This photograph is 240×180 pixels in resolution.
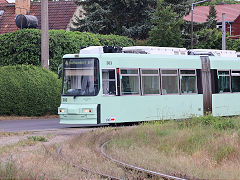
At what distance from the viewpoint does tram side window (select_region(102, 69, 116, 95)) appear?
20.6 m

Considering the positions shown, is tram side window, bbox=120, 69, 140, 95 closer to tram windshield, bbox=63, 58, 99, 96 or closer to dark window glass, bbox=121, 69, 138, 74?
dark window glass, bbox=121, 69, 138, 74

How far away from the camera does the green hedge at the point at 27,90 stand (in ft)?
87.6

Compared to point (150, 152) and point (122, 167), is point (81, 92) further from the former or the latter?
point (122, 167)

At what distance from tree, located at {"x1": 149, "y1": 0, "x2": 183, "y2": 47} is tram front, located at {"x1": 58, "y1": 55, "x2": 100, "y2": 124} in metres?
14.9

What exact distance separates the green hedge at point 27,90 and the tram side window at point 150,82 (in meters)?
7.12

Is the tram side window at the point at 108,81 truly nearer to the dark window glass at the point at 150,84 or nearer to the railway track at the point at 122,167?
the dark window glass at the point at 150,84

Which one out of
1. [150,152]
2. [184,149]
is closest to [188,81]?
[184,149]

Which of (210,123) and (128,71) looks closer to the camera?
(210,123)

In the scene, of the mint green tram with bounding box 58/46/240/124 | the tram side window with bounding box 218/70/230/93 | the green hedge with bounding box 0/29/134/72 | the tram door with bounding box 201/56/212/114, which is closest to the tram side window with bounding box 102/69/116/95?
the mint green tram with bounding box 58/46/240/124

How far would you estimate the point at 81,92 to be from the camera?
20.4 metres

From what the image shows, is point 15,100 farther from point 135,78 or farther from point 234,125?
point 234,125

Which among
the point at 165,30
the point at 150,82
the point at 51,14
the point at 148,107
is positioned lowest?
the point at 148,107

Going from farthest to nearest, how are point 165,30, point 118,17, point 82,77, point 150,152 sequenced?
point 118,17 → point 165,30 → point 82,77 → point 150,152

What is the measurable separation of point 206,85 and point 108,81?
596 cm
